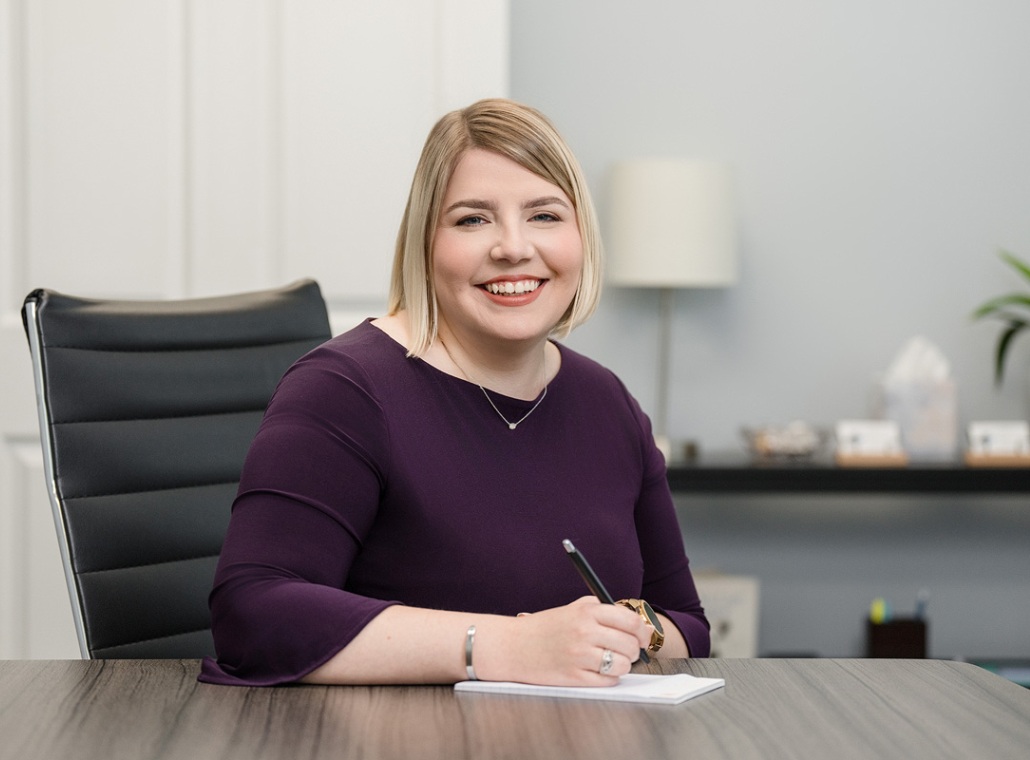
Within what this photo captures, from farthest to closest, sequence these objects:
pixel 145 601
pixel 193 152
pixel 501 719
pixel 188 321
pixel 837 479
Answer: pixel 837 479 < pixel 193 152 < pixel 188 321 < pixel 145 601 < pixel 501 719

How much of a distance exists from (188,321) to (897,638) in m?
2.26

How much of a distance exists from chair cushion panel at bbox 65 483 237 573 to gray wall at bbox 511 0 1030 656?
5.97ft

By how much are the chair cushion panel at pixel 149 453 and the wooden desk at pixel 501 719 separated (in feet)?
1.33

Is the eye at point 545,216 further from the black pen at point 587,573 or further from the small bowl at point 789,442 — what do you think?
the small bowl at point 789,442

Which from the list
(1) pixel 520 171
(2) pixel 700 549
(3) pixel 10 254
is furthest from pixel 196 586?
(2) pixel 700 549

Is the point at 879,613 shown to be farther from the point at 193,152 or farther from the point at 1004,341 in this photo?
the point at 193,152

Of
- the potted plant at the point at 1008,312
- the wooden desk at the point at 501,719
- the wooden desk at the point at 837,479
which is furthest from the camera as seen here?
the potted plant at the point at 1008,312

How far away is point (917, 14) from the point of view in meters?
3.34

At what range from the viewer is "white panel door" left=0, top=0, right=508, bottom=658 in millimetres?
2621

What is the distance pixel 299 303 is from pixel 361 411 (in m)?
0.49

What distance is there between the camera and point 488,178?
1.44 metres

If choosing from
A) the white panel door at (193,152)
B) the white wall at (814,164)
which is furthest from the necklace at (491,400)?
the white wall at (814,164)

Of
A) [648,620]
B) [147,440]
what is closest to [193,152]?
[147,440]

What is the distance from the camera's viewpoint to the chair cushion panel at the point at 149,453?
1.52 meters
